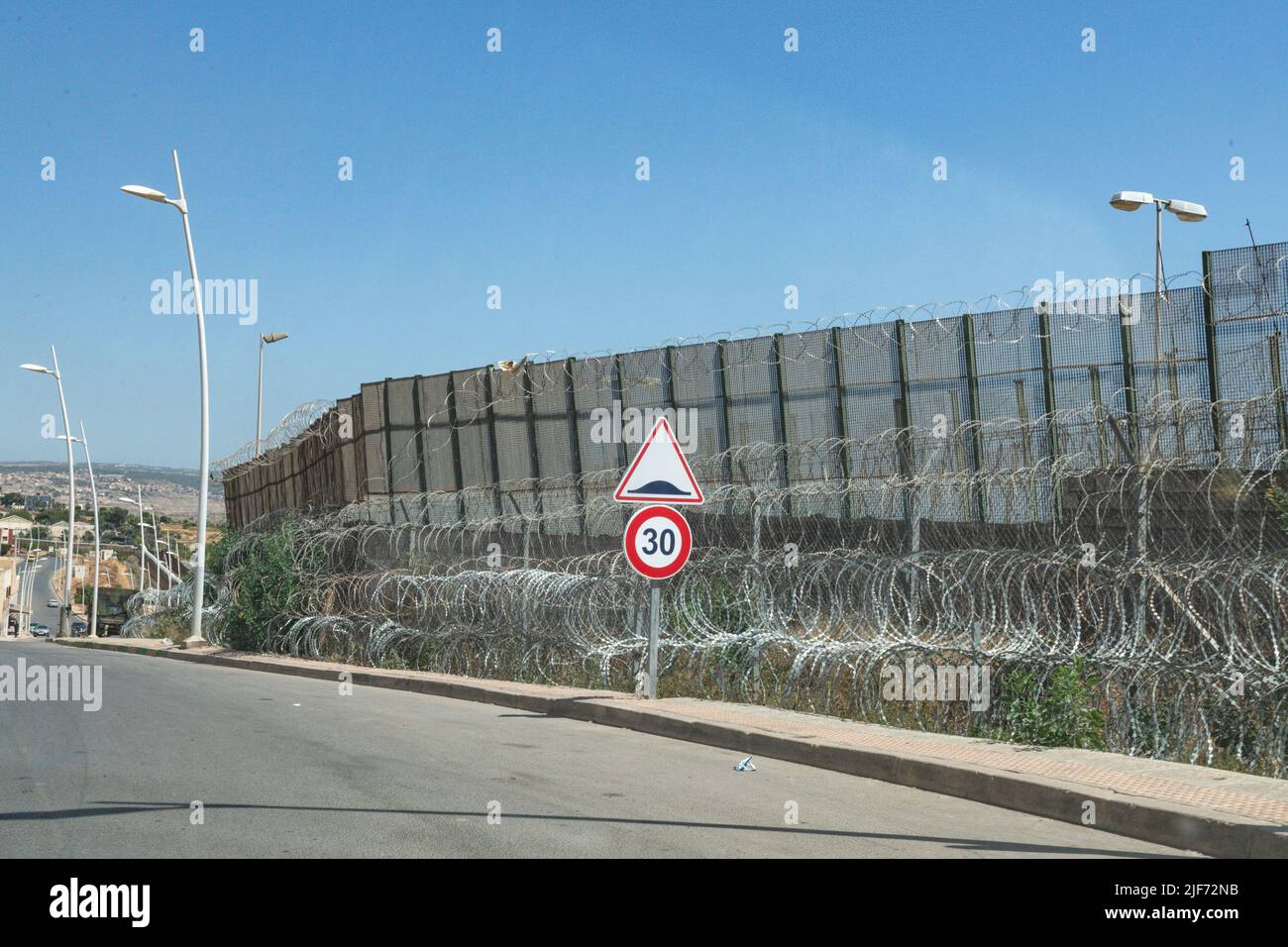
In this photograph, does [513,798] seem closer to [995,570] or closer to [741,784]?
[741,784]

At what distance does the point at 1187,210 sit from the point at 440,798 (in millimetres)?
14115

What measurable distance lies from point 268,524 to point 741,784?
65.5 ft

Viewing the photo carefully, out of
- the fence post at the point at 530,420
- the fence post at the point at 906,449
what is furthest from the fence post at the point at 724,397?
the fence post at the point at 530,420

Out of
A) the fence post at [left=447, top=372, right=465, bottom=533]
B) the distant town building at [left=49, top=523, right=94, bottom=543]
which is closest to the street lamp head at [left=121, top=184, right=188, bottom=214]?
the fence post at [left=447, top=372, right=465, bottom=533]

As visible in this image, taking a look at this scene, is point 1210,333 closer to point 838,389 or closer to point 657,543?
point 838,389

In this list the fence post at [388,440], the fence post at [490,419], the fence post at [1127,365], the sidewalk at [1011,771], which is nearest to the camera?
the sidewalk at [1011,771]

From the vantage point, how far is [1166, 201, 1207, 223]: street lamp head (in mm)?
17578

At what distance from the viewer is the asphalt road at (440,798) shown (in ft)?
21.9

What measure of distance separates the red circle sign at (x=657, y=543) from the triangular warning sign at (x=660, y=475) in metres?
0.19

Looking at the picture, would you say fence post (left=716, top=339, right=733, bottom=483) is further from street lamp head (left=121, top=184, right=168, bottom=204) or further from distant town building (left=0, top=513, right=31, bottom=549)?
distant town building (left=0, top=513, right=31, bottom=549)

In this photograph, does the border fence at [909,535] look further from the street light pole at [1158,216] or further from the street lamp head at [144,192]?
the street lamp head at [144,192]

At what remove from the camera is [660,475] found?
12.3 metres

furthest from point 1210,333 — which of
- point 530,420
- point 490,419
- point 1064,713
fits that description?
point 490,419

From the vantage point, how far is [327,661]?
20984 millimetres
